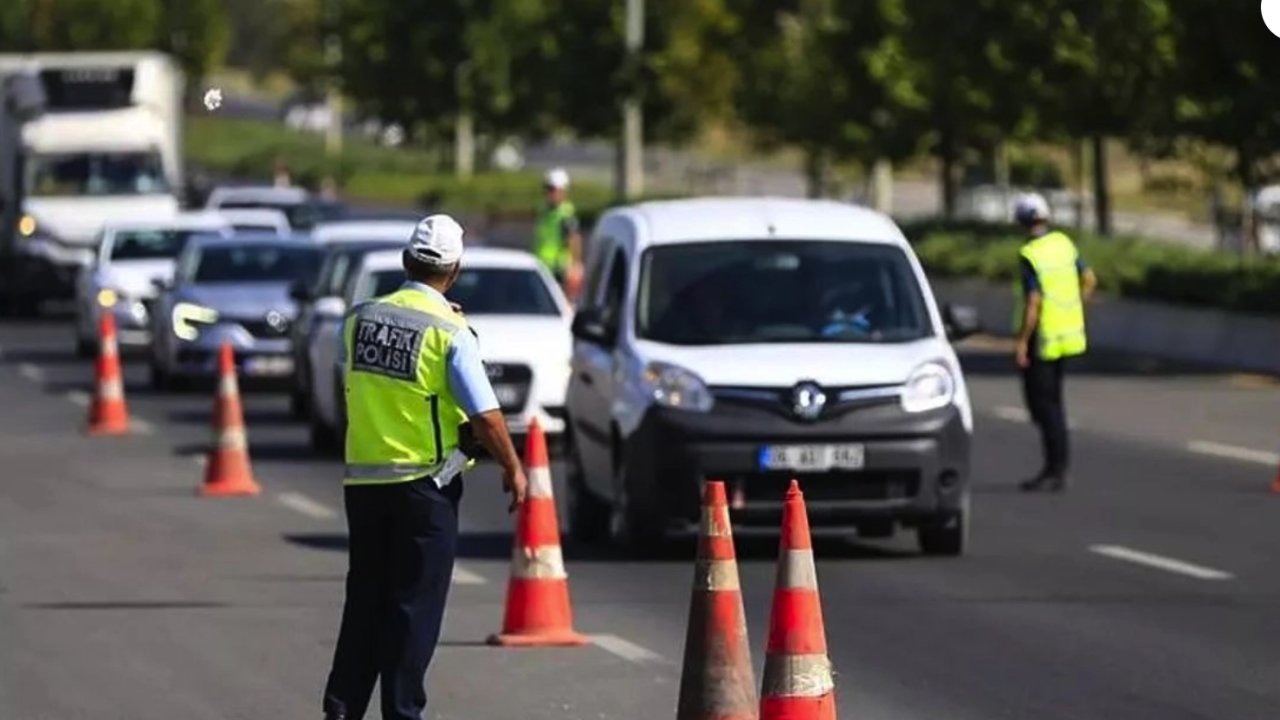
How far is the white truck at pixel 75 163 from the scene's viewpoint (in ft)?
150

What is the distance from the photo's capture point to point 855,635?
533 inches

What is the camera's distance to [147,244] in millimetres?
37250

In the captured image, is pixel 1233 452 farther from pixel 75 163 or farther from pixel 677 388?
pixel 75 163

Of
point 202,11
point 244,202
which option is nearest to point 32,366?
point 244,202

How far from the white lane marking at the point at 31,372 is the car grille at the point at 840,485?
61.0 feet

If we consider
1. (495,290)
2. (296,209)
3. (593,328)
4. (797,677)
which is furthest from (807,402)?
(296,209)

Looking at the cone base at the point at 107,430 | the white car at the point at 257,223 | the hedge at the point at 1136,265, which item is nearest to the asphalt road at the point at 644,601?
the cone base at the point at 107,430

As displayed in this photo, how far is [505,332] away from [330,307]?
2.77m

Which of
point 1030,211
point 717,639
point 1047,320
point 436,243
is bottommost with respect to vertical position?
point 1047,320

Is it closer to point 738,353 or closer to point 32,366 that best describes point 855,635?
point 738,353

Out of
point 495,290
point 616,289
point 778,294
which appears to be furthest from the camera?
point 495,290

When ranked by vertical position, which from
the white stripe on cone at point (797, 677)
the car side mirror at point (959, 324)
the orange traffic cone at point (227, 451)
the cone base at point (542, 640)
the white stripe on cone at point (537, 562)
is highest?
the white stripe on cone at point (797, 677)

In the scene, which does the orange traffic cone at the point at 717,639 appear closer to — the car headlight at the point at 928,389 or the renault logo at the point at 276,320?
the car headlight at the point at 928,389

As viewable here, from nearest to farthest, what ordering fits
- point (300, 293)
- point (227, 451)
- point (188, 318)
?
point (227, 451) < point (300, 293) < point (188, 318)
